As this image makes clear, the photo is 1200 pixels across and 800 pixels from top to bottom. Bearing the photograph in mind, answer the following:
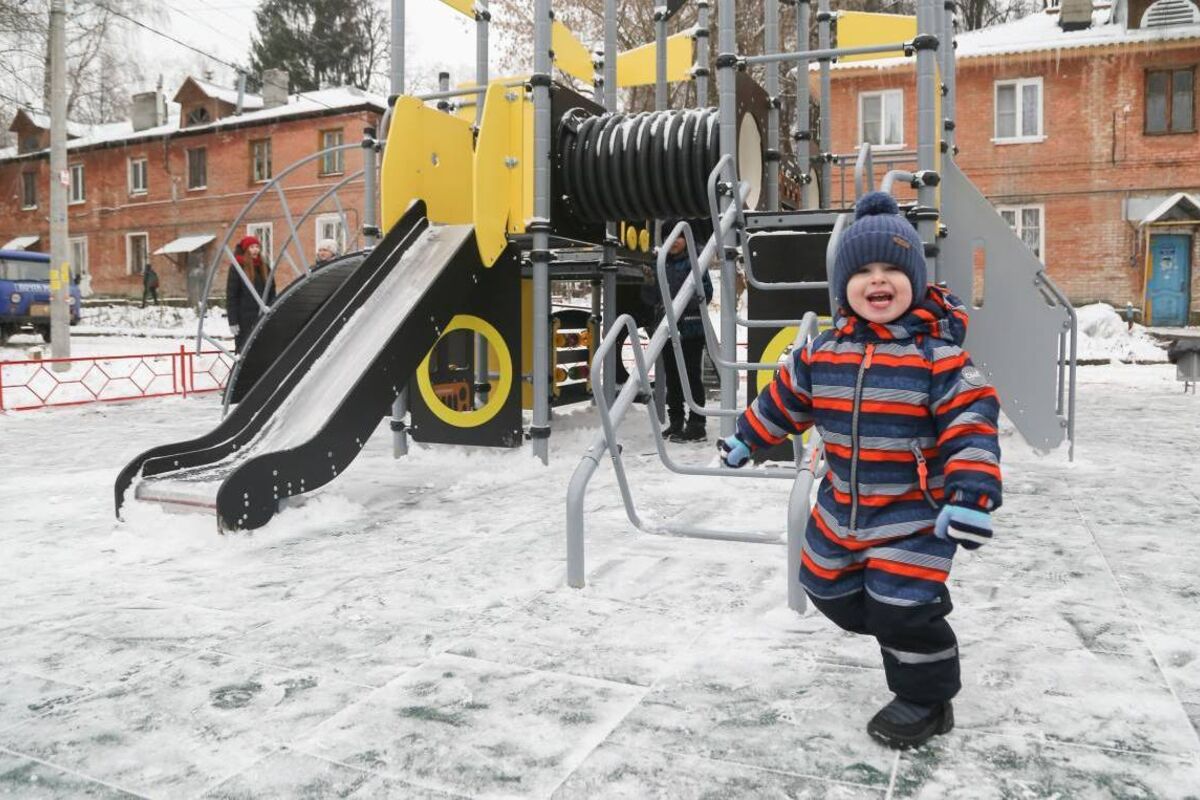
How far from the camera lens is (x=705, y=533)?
162 inches

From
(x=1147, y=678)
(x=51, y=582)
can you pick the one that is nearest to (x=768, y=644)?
(x=1147, y=678)

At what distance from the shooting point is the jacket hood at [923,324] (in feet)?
8.23

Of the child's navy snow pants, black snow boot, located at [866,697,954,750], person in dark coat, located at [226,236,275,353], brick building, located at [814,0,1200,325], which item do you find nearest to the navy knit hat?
the child's navy snow pants

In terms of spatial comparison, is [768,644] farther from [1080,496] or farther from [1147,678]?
[1080,496]

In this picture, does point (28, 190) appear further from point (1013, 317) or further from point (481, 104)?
point (1013, 317)

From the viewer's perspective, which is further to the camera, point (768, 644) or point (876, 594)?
point (768, 644)

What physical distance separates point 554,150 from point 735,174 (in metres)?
1.66

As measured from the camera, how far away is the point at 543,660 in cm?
306

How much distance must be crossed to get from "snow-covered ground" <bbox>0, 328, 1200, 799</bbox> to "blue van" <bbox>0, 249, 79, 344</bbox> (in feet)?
59.4

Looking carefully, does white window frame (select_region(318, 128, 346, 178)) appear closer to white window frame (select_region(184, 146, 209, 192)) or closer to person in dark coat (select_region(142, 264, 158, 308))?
white window frame (select_region(184, 146, 209, 192))

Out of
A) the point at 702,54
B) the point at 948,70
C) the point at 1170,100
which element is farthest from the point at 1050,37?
the point at 702,54

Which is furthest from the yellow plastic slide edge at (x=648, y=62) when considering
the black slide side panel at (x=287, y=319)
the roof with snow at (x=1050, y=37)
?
the roof with snow at (x=1050, y=37)

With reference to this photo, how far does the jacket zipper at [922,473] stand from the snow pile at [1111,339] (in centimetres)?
1646

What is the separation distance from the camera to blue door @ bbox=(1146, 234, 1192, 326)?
21812 millimetres
